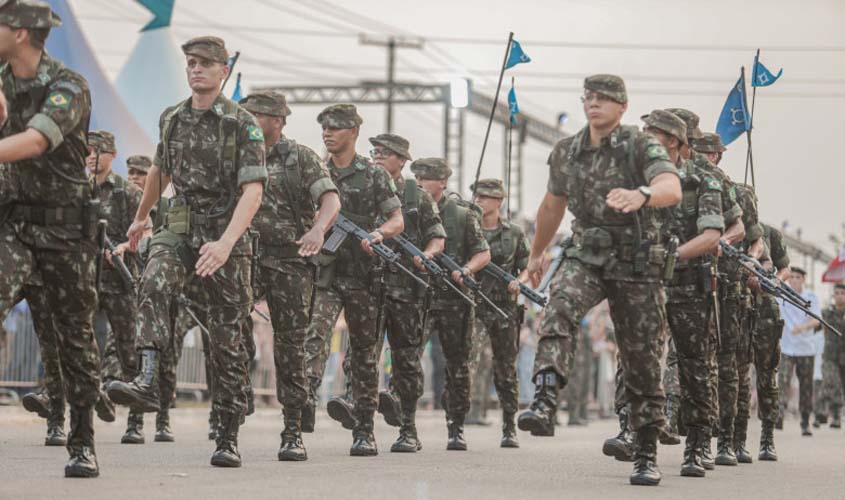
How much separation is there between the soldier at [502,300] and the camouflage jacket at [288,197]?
4.49 meters

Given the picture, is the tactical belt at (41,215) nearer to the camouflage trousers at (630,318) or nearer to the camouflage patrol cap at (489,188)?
the camouflage trousers at (630,318)

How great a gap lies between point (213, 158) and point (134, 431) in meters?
4.20

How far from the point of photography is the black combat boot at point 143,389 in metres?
8.61

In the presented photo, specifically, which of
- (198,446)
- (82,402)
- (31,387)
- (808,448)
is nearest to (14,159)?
(82,402)

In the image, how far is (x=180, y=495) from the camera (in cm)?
755

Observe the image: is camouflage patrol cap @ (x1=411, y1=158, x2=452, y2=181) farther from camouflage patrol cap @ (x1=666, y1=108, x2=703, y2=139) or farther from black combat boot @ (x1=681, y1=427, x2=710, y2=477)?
black combat boot @ (x1=681, y1=427, x2=710, y2=477)

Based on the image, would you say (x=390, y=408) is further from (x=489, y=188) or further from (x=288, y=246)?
(x=489, y=188)

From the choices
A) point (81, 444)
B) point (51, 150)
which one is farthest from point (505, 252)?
point (51, 150)

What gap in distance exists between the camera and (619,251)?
29.7ft

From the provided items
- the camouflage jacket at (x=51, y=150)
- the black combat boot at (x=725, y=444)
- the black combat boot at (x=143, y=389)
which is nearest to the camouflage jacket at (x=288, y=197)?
the black combat boot at (x=143, y=389)

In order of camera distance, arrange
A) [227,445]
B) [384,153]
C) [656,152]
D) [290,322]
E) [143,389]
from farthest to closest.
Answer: [384,153] → [290,322] → [227,445] → [656,152] → [143,389]

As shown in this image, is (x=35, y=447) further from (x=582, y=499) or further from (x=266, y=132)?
(x=582, y=499)

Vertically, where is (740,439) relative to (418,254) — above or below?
below

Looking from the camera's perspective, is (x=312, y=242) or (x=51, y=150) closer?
(x=51, y=150)
